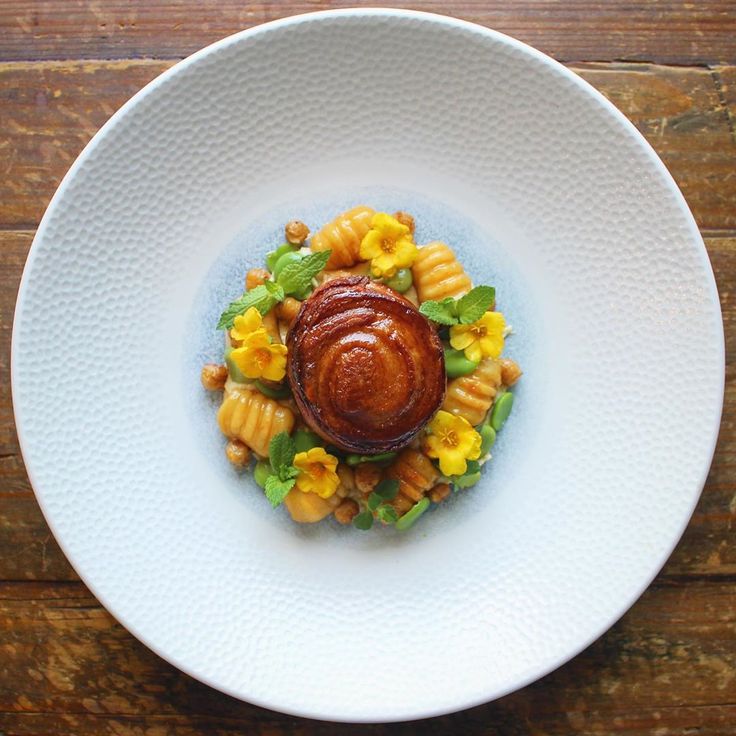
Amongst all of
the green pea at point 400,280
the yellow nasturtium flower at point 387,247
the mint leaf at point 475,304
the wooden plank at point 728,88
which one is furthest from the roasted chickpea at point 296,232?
the wooden plank at point 728,88

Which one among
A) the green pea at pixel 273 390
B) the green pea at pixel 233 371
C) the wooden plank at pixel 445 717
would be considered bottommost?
the wooden plank at pixel 445 717

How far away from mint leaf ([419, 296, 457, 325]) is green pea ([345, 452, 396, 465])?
56 cm

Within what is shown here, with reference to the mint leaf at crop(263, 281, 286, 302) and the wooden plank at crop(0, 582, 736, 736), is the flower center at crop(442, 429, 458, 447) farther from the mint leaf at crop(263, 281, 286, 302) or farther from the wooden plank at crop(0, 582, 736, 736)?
the wooden plank at crop(0, 582, 736, 736)

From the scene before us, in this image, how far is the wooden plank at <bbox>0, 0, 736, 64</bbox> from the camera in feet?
11.0

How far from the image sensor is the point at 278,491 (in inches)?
116

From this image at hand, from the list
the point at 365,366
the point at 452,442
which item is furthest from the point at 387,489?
the point at 365,366

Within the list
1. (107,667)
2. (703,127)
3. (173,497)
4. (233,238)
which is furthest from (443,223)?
(107,667)

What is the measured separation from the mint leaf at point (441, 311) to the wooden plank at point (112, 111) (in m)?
1.22

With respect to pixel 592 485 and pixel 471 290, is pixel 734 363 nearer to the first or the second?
pixel 592 485

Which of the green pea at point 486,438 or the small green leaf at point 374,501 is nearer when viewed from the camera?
the small green leaf at point 374,501

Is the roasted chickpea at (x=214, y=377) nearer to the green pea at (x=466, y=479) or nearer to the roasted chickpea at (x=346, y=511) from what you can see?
the roasted chickpea at (x=346, y=511)

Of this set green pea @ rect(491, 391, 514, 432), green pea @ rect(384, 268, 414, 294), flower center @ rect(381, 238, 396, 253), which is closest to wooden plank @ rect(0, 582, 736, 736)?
green pea @ rect(491, 391, 514, 432)

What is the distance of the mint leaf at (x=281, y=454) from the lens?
2.99 meters

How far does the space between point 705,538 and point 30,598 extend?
2914 millimetres
